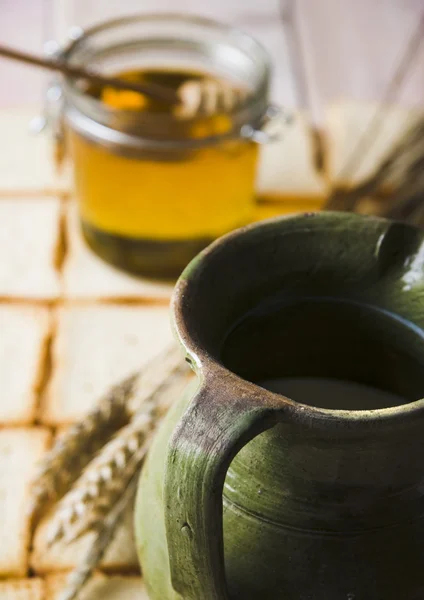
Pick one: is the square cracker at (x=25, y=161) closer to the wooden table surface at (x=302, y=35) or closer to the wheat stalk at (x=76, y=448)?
the wooden table surface at (x=302, y=35)

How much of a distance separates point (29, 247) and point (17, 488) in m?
0.31

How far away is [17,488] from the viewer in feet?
2.08

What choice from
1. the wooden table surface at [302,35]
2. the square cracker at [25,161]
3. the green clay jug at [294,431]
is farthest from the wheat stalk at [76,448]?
the wooden table surface at [302,35]

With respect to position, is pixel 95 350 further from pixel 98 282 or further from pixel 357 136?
pixel 357 136

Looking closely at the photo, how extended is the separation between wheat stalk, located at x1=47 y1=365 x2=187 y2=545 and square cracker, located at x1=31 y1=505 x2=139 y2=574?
0.03 meters

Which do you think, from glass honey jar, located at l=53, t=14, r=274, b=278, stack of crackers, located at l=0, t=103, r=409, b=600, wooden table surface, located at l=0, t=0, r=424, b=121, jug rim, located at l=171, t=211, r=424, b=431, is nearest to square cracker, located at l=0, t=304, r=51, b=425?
stack of crackers, located at l=0, t=103, r=409, b=600

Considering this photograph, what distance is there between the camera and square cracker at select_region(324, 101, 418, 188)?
967 millimetres

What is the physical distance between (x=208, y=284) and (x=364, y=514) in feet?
0.42

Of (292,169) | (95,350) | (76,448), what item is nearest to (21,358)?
(95,350)

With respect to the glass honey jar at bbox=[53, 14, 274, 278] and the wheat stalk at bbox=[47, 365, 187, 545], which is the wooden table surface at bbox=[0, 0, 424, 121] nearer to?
the glass honey jar at bbox=[53, 14, 274, 278]

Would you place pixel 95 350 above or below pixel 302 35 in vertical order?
below

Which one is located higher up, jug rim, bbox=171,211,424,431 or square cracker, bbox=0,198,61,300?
jug rim, bbox=171,211,424,431

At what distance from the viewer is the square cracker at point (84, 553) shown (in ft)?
1.92

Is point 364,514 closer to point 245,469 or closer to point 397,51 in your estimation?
point 245,469
